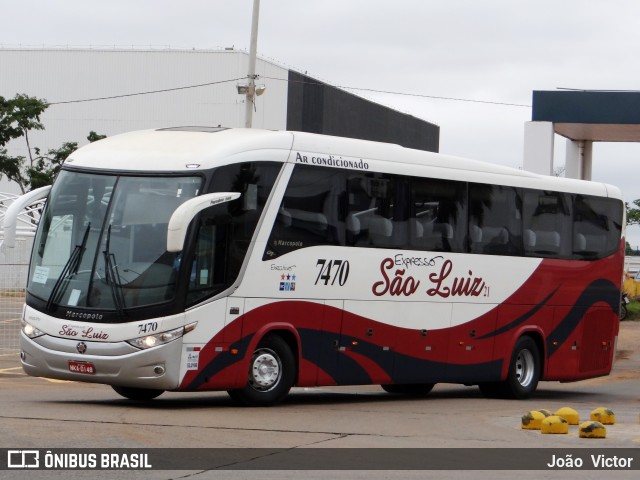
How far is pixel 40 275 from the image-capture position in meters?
15.8

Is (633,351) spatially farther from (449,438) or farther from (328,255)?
(449,438)

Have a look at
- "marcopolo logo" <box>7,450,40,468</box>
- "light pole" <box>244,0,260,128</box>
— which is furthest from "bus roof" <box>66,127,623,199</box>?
"light pole" <box>244,0,260,128</box>

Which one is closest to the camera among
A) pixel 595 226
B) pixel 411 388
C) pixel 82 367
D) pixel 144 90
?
pixel 82 367

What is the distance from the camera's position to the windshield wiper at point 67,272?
50.8ft

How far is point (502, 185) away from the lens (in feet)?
67.9

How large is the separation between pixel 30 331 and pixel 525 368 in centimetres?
902

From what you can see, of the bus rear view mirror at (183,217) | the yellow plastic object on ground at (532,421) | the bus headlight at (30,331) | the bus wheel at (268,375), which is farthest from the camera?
the bus wheel at (268,375)

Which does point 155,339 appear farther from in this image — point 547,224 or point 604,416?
point 547,224

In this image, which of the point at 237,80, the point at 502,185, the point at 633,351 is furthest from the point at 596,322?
the point at 237,80

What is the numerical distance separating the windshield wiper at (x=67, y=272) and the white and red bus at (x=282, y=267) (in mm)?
19

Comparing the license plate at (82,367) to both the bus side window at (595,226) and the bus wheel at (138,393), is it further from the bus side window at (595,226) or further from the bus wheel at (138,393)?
the bus side window at (595,226)

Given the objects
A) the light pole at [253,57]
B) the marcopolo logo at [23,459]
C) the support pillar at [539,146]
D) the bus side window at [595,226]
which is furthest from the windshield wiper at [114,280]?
the support pillar at [539,146]

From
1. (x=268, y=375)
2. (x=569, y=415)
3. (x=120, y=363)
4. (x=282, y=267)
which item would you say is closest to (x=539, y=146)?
(x=282, y=267)

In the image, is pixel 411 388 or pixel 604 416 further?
Answer: pixel 411 388
